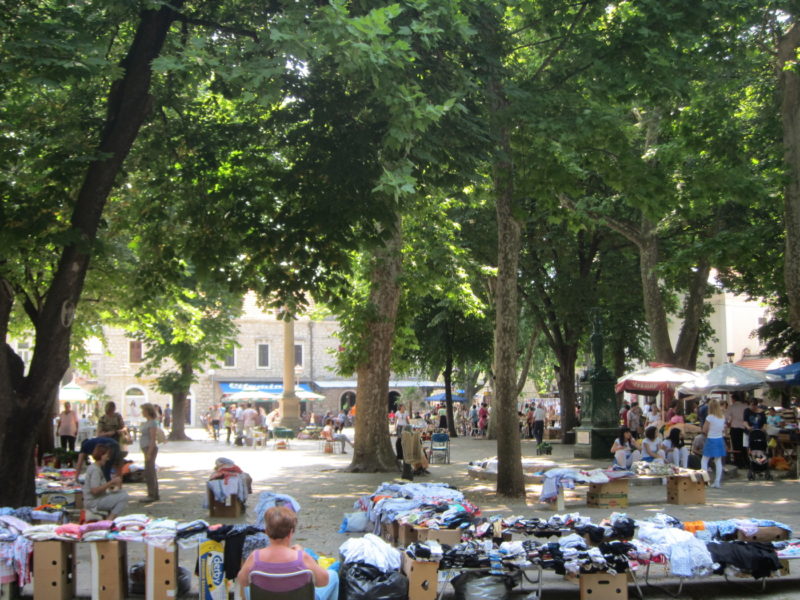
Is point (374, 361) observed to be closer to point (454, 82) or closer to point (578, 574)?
point (454, 82)

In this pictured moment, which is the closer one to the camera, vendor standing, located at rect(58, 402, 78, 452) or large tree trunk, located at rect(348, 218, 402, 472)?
large tree trunk, located at rect(348, 218, 402, 472)

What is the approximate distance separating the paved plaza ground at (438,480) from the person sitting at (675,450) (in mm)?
712

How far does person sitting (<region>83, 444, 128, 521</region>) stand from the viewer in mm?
10844

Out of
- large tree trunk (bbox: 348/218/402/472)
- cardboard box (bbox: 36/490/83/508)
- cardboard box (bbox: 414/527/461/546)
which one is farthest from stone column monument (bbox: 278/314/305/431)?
cardboard box (bbox: 414/527/461/546)

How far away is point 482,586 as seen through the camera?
8445 mm

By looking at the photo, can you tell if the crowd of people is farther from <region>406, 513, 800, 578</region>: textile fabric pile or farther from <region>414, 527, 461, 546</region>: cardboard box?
<region>414, 527, 461, 546</region>: cardboard box

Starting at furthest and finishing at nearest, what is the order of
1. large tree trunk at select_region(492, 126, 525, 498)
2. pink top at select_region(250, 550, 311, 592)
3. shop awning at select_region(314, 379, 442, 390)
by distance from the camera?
1. shop awning at select_region(314, 379, 442, 390)
2. large tree trunk at select_region(492, 126, 525, 498)
3. pink top at select_region(250, 550, 311, 592)

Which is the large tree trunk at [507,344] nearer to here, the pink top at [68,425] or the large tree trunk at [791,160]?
the large tree trunk at [791,160]

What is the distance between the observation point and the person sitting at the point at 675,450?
17.9m

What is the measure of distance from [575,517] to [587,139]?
6784 millimetres

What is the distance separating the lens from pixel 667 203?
1480cm

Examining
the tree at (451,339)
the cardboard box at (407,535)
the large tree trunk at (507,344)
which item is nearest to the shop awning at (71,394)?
the tree at (451,339)

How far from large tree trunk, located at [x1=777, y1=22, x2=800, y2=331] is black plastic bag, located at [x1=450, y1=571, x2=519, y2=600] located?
10.5 metres

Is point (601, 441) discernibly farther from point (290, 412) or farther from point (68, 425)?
point (290, 412)
